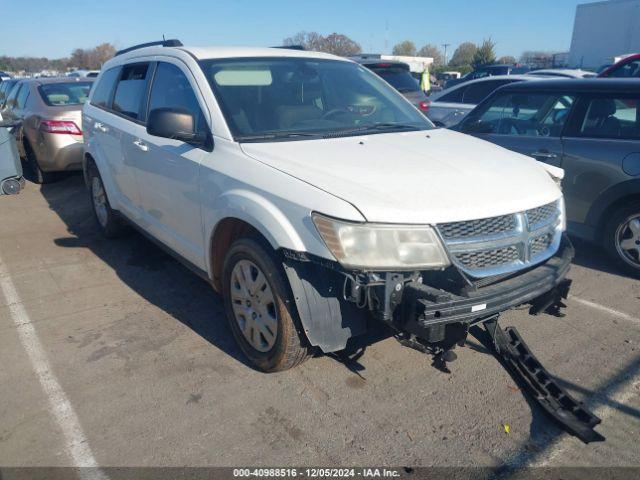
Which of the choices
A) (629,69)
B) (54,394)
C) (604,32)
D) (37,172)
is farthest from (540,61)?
(54,394)

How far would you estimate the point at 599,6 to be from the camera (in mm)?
32062

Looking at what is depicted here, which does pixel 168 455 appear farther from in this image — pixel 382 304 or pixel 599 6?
pixel 599 6

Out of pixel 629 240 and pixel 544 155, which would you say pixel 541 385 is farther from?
pixel 544 155

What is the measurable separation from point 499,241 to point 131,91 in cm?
365

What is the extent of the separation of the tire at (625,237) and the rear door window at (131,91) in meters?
4.20

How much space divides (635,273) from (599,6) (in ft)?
110

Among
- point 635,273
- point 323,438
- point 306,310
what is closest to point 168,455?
point 323,438

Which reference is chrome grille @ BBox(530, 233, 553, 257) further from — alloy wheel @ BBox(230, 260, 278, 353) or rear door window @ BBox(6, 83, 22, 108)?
rear door window @ BBox(6, 83, 22, 108)

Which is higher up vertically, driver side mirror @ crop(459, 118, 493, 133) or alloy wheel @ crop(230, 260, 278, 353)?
driver side mirror @ crop(459, 118, 493, 133)

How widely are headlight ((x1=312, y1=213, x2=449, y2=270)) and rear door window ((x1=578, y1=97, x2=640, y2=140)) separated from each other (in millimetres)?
3192

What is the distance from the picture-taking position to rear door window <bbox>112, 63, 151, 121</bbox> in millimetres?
4680

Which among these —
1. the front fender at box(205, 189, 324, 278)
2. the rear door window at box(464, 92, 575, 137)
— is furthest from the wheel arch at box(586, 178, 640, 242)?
the front fender at box(205, 189, 324, 278)

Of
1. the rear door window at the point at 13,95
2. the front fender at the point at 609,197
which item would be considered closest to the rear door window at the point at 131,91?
the front fender at the point at 609,197

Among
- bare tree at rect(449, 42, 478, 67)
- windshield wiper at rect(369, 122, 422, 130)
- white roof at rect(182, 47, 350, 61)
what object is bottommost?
bare tree at rect(449, 42, 478, 67)
